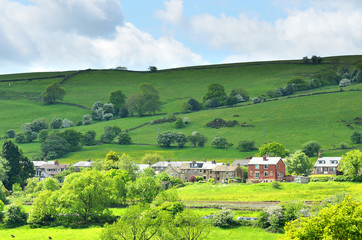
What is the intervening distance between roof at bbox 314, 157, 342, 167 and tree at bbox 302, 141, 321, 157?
11.7 meters

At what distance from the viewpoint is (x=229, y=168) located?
138 m

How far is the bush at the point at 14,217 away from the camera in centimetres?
9044

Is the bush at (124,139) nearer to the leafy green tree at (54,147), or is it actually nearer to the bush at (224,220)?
the leafy green tree at (54,147)

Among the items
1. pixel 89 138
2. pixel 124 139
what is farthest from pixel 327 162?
pixel 89 138

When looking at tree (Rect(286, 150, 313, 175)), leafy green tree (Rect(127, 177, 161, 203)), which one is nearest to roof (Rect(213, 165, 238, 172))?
tree (Rect(286, 150, 313, 175))

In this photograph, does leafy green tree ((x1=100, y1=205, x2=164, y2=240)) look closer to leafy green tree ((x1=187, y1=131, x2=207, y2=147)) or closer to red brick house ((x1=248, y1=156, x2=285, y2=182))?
red brick house ((x1=248, y1=156, x2=285, y2=182))

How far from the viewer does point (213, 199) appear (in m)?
102

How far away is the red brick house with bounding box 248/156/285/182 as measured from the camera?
128500mm

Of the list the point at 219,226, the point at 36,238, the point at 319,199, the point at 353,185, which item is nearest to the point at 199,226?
the point at 219,226

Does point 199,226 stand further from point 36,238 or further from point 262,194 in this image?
point 262,194

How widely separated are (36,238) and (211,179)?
62.9m

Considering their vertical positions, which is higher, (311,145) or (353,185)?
(311,145)

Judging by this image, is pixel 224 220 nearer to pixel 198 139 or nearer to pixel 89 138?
pixel 198 139

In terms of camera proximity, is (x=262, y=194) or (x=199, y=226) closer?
(x=199, y=226)
